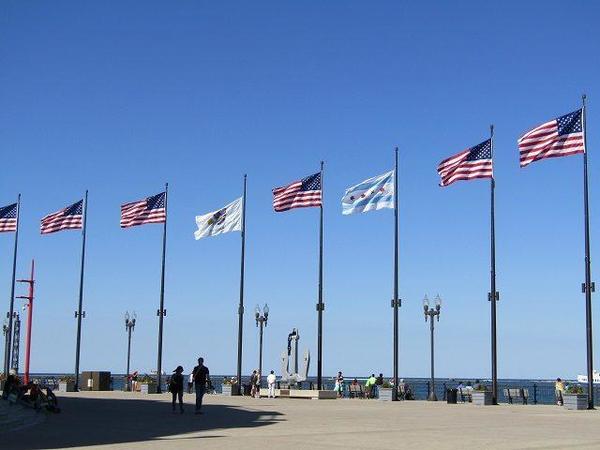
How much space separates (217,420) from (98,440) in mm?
7858

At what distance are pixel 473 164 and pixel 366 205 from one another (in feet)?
22.6

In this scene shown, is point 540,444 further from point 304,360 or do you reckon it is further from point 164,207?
point 164,207

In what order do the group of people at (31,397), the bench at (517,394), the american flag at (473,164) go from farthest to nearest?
1. the bench at (517,394)
2. the american flag at (473,164)
3. the group of people at (31,397)

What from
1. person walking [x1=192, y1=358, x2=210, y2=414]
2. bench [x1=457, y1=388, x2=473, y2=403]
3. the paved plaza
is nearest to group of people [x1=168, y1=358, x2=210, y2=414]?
person walking [x1=192, y1=358, x2=210, y2=414]

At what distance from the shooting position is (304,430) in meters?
22.2

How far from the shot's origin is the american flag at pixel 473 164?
41.4 metres

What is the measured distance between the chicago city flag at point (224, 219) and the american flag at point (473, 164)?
588 inches

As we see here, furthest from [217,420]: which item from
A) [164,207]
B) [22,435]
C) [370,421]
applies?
[164,207]

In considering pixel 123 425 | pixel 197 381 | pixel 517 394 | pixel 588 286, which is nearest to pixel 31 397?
pixel 197 381

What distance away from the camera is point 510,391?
171 ft

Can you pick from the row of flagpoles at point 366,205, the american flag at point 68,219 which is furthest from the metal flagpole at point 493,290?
the american flag at point 68,219

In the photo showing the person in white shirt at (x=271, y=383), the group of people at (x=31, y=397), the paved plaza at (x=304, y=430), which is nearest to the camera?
the paved plaza at (x=304, y=430)

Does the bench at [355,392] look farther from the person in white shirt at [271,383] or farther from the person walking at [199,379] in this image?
the person walking at [199,379]

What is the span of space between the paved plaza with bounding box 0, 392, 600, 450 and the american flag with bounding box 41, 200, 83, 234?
85.8ft
